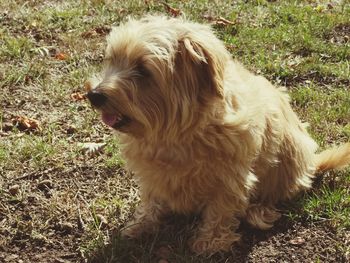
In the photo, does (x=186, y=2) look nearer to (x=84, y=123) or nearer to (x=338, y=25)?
(x=338, y=25)

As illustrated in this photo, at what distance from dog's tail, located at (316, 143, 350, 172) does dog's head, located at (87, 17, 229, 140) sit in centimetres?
129

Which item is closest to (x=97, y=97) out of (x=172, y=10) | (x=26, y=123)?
(x=26, y=123)

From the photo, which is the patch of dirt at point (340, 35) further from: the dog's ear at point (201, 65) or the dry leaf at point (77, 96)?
the dog's ear at point (201, 65)

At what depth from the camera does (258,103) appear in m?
3.33

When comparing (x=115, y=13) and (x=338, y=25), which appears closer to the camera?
(x=338, y=25)

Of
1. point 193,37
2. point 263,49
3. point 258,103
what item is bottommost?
point 263,49

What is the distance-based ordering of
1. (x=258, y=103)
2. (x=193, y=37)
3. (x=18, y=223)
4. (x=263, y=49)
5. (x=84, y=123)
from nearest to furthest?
1. (x=193, y=37)
2. (x=258, y=103)
3. (x=18, y=223)
4. (x=84, y=123)
5. (x=263, y=49)

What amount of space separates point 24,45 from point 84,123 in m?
1.67

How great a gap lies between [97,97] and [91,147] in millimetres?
1573

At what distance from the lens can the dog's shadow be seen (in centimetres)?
339

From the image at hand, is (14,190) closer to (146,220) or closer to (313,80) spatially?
(146,220)

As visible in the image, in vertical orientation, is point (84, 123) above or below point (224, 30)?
below

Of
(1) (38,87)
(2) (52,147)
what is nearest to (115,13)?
(1) (38,87)

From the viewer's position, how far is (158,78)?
2.91 meters
